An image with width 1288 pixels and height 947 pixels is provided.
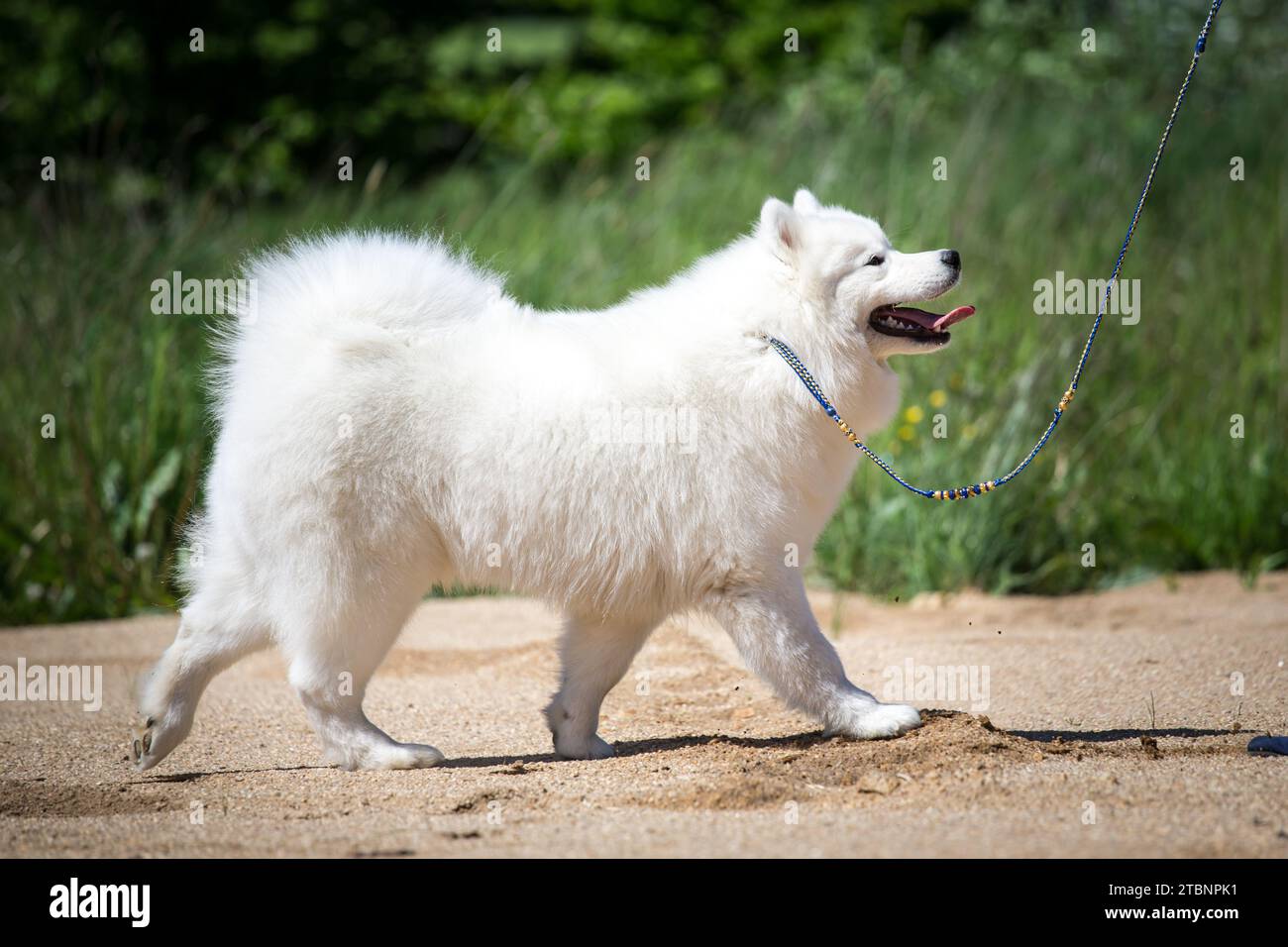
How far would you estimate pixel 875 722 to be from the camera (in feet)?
14.9

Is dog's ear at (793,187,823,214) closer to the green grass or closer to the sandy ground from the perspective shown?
the sandy ground

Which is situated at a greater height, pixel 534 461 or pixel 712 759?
pixel 534 461

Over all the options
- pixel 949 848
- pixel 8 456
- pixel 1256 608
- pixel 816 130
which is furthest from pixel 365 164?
pixel 949 848

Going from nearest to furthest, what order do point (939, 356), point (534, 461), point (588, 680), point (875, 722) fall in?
1. point (534, 461)
2. point (875, 722)
3. point (588, 680)
4. point (939, 356)

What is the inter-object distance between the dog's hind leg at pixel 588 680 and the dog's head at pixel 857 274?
1.24 m

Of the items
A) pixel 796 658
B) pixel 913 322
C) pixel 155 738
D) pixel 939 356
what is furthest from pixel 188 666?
pixel 939 356

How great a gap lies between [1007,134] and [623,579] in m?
7.89

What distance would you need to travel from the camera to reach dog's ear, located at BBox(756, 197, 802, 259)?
179 inches

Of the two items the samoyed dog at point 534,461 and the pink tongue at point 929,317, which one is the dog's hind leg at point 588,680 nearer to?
the samoyed dog at point 534,461

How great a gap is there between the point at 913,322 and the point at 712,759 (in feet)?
5.29

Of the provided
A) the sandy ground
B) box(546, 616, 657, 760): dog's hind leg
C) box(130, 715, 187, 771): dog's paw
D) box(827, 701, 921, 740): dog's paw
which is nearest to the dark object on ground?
the sandy ground

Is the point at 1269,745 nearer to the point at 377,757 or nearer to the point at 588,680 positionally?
the point at 588,680

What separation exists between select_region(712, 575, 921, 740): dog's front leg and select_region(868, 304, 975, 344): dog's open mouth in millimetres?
895

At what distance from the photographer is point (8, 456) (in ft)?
25.5
